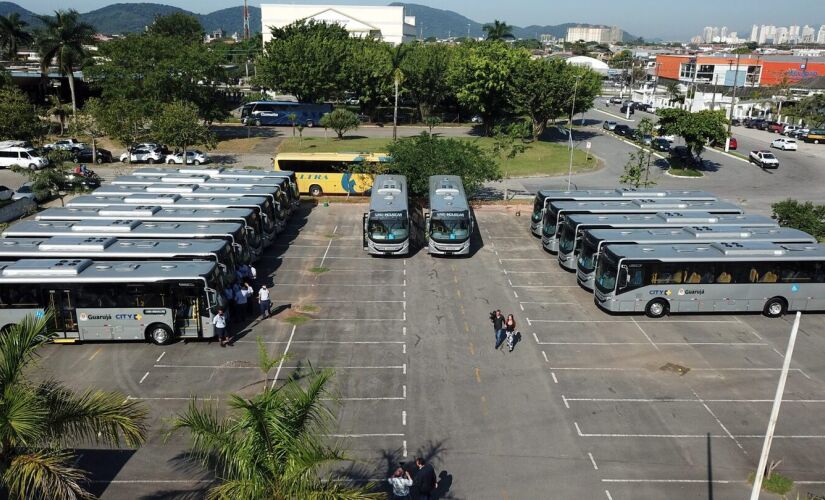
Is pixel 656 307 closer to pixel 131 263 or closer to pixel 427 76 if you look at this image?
pixel 131 263

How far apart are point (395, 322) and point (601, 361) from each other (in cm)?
776

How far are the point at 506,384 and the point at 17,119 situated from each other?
2004 inches

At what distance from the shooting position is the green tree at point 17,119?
53438 millimetres

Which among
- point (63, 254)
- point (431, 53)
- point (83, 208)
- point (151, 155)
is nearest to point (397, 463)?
point (63, 254)

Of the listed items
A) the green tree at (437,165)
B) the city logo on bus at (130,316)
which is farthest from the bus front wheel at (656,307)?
the city logo on bus at (130,316)

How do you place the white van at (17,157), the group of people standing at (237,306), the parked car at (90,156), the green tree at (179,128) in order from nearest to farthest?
→ the group of people standing at (237,306), the green tree at (179,128), the white van at (17,157), the parked car at (90,156)

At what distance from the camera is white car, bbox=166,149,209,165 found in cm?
5622

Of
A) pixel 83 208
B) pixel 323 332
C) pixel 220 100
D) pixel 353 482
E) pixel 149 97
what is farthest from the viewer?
pixel 220 100

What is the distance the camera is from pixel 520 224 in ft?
A: 130

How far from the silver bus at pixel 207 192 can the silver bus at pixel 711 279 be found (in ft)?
58.3

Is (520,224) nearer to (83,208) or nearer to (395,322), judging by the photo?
(395,322)

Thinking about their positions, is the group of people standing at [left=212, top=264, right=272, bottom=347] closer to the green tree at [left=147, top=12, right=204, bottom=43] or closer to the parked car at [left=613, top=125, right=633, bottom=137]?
the parked car at [left=613, top=125, right=633, bottom=137]

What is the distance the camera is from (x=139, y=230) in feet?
92.2

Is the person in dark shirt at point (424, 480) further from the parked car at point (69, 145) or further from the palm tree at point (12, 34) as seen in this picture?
the palm tree at point (12, 34)
